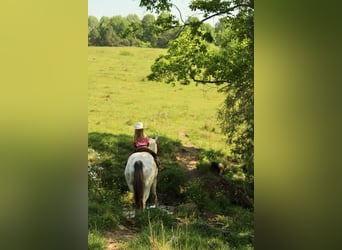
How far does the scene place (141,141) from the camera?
15.9 ft

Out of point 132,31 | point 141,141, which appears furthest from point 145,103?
point 132,31

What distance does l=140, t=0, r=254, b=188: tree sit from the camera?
16.5 ft

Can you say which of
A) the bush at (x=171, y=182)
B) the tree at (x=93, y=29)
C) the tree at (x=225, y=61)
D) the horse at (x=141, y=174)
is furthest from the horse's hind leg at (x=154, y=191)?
the tree at (x=93, y=29)

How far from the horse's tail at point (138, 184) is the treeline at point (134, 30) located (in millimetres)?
1627

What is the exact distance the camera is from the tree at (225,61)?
5035 millimetres

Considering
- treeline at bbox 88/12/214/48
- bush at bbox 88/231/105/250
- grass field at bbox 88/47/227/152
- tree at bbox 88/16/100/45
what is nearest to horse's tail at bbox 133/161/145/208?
bush at bbox 88/231/105/250

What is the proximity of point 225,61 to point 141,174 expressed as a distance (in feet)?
5.03

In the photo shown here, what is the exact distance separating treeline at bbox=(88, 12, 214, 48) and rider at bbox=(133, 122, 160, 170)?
1.25 metres

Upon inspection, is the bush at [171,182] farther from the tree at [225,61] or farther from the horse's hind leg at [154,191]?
the tree at [225,61]

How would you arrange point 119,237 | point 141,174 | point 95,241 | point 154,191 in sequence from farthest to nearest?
point 154,191 → point 141,174 → point 119,237 → point 95,241

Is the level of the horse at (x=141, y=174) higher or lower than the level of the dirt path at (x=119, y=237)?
higher

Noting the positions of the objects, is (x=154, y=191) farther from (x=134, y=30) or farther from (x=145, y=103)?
(x=134, y=30)
